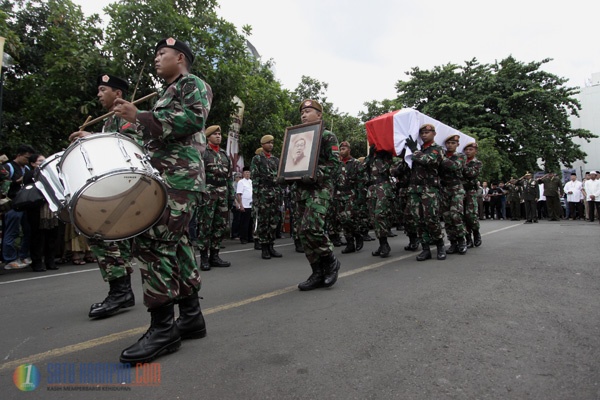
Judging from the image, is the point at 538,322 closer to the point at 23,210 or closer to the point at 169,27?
the point at 23,210

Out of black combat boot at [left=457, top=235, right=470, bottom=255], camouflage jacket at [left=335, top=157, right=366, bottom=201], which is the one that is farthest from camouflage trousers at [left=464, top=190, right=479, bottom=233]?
camouflage jacket at [left=335, top=157, right=366, bottom=201]

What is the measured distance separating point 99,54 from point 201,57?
2.47 metres

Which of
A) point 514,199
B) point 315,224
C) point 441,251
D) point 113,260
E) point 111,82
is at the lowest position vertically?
point 441,251

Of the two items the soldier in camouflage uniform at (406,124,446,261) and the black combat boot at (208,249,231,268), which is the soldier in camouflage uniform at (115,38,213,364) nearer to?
the black combat boot at (208,249,231,268)

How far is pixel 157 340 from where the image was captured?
2.54 meters

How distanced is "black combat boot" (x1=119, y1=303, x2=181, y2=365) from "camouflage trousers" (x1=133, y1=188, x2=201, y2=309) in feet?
0.31

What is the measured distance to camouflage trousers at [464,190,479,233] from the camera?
7098 millimetres

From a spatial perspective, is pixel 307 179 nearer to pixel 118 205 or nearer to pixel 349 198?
pixel 118 205

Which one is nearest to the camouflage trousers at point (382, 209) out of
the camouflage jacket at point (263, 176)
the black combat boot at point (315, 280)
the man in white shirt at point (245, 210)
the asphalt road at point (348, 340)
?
the asphalt road at point (348, 340)

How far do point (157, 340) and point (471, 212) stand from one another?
616cm

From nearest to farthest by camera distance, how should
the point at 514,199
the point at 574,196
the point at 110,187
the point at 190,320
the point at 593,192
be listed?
the point at 110,187, the point at 190,320, the point at 593,192, the point at 574,196, the point at 514,199

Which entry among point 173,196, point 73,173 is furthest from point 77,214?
point 173,196

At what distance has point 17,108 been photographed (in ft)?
41.2

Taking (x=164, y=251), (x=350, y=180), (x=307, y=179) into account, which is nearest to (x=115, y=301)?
(x=164, y=251)
